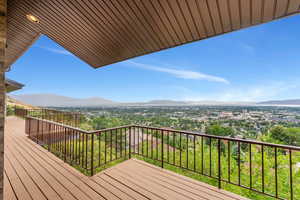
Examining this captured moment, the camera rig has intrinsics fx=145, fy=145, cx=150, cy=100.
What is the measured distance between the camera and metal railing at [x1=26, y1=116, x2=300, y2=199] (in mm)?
2225

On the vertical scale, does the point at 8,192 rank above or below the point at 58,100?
below

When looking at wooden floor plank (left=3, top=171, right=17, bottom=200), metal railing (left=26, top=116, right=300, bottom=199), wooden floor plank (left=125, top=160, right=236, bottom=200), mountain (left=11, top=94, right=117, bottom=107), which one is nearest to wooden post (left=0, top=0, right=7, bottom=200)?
wooden floor plank (left=3, top=171, right=17, bottom=200)

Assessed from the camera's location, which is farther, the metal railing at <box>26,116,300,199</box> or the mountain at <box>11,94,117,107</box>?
the mountain at <box>11,94,117,107</box>

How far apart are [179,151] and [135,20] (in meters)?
2.61

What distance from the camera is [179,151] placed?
3.06m

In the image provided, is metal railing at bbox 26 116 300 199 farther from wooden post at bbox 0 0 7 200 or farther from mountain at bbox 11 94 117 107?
mountain at bbox 11 94 117 107

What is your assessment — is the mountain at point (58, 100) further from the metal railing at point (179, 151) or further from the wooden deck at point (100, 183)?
the wooden deck at point (100, 183)

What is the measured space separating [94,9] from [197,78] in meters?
34.8

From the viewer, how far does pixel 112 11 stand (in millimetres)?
2158

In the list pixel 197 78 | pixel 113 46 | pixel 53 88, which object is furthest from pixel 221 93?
pixel 53 88

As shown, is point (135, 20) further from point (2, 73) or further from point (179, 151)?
point (179, 151)

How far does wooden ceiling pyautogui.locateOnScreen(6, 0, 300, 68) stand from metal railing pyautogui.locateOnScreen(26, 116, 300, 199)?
5.55 feet

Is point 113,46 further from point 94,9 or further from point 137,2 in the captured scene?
point 137,2

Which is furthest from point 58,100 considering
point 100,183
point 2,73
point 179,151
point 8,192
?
point 2,73
